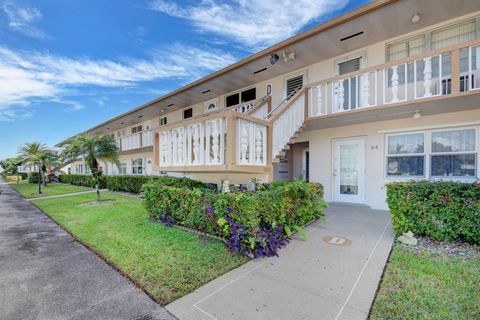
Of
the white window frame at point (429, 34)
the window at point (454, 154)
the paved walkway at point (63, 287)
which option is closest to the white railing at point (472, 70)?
the white window frame at point (429, 34)

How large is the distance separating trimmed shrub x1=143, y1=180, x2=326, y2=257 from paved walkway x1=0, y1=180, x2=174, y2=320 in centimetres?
170

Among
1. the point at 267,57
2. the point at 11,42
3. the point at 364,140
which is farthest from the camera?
the point at 11,42

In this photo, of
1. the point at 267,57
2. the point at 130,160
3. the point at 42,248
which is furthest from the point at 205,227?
the point at 130,160

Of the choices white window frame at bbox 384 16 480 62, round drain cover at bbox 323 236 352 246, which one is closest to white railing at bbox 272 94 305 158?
round drain cover at bbox 323 236 352 246

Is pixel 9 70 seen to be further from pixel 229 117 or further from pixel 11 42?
pixel 229 117

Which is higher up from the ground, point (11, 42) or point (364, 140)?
point (11, 42)

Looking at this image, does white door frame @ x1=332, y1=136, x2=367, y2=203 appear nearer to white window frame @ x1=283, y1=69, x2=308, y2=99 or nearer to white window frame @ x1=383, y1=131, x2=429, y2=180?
white window frame @ x1=383, y1=131, x2=429, y2=180

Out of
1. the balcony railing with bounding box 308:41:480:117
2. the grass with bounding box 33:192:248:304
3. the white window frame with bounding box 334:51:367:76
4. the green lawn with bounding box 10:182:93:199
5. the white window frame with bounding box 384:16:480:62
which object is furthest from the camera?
the green lawn with bounding box 10:182:93:199

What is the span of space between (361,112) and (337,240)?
3.79 meters

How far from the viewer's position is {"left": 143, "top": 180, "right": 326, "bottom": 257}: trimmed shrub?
3803 millimetres

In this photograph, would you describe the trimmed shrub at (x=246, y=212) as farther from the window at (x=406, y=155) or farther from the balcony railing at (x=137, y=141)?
the balcony railing at (x=137, y=141)

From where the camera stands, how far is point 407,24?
20.5ft

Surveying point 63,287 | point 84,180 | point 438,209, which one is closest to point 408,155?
point 438,209

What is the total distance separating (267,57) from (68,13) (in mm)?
8766
